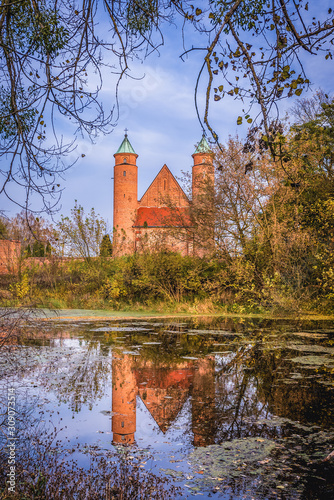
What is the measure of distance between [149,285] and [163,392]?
559 inches

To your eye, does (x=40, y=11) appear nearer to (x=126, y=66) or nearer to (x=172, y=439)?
(x=126, y=66)

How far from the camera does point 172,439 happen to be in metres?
4.09

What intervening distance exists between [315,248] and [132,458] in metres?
13.9

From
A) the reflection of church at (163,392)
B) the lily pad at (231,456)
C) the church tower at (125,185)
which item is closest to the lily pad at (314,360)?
the reflection of church at (163,392)

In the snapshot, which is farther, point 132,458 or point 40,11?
point 40,11

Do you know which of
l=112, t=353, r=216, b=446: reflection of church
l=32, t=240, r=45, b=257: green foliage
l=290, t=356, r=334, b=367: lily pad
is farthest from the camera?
l=290, t=356, r=334, b=367: lily pad

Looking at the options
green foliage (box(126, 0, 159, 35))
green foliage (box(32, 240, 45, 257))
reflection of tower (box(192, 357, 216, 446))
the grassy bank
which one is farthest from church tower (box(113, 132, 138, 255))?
green foliage (box(126, 0, 159, 35))

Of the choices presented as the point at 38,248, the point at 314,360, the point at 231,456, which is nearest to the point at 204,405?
the point at 231,456

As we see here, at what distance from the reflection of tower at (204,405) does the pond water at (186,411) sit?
14 millimetres

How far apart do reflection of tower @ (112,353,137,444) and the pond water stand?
1 centimetres

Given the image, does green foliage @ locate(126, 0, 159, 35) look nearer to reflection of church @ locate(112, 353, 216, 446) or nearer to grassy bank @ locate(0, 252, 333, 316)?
reflection of church @ locate(112, 353, 216, 446)

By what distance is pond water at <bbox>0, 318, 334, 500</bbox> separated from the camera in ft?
11.0

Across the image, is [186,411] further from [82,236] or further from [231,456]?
[82,236]

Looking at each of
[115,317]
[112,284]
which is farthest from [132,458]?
[112,284]
